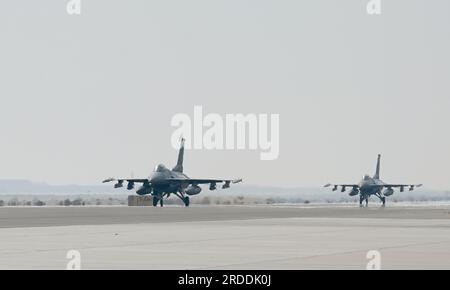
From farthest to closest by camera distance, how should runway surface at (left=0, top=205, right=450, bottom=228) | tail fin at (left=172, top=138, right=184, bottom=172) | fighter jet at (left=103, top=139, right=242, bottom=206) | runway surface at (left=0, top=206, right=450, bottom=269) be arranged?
tail fin at (left=172, top=138, right=184, bottom=172) < fighter jet at (left=103, top=139, right=242, bottom=206) < runway surface at (left=0, top=205, right=450, bottom=228) < runway surface at (left=0, top=206, right=450, bottom=269)

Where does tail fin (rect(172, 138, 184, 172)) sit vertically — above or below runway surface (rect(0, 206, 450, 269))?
above

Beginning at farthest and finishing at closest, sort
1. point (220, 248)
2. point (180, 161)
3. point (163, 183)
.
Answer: point (180, 161) < point (163, 183) < point (220, 248)

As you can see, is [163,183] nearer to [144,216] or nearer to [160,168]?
[160,168]

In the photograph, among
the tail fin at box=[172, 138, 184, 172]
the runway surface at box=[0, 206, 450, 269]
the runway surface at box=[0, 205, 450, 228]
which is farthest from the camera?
the tail fin at box=[172, 138, 184, 172]

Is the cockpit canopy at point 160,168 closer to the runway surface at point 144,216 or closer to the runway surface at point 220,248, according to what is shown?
the runway surface at point 144,216

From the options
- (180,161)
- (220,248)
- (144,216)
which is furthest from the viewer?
(180,161)

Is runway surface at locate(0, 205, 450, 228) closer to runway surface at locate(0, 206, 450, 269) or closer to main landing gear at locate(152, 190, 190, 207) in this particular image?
runway surface at locate(0, 206, 450, 269)

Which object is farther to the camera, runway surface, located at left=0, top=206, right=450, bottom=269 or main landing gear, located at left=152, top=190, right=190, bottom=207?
main landing gear, located at left=152, top=190, right=190, bottom=207

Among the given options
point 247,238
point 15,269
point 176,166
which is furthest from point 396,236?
point 176,166

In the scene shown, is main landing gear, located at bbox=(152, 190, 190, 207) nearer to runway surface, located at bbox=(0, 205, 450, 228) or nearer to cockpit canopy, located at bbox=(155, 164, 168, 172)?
cockpit canopy, located at bbox=(155, 164, 168, 172)

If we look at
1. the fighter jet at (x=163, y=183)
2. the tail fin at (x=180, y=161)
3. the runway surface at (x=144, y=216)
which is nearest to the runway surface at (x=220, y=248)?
the runway surface at (x=144, y=216)

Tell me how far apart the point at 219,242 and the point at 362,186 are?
13017 cm

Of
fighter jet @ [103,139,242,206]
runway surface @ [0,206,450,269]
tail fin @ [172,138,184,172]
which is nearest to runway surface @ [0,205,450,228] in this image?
runway surface @ [0,206,450,269]

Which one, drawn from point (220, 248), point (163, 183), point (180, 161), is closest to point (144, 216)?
point (220, 248)
